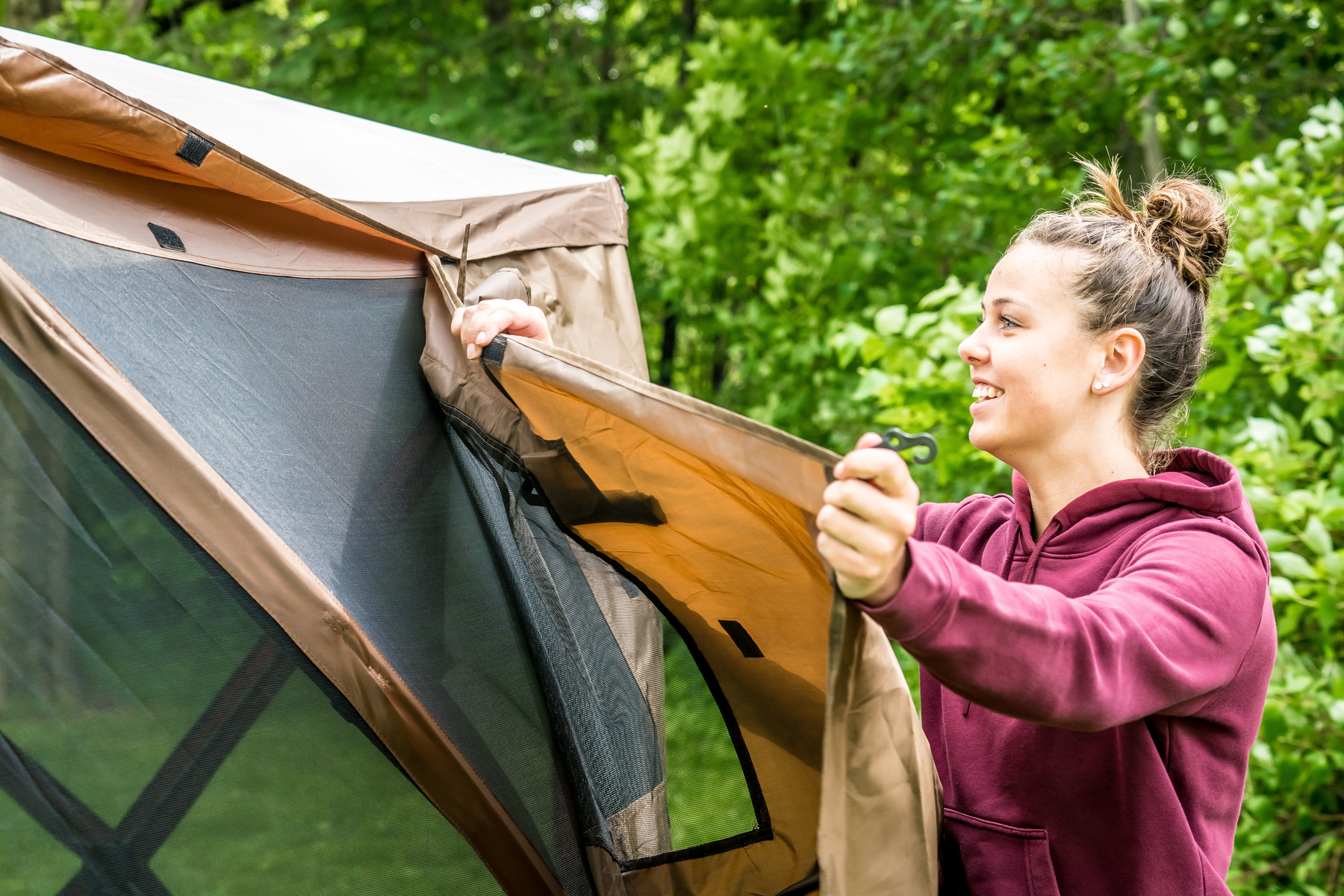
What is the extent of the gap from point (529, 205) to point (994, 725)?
1.52 metres

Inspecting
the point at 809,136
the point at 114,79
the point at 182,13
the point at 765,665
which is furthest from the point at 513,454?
the point at 182,13

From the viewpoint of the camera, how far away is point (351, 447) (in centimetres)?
166

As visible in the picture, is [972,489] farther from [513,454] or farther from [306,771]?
[306,771]

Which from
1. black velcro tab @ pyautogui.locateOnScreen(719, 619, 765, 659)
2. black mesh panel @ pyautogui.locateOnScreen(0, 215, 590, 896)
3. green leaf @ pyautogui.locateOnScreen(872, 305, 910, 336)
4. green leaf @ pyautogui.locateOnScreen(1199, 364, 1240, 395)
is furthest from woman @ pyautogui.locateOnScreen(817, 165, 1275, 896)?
green leaf @ pyautogui.locateOnScreen(872, 305, 910, 336)

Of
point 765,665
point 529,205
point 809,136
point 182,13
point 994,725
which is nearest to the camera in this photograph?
point 994,725

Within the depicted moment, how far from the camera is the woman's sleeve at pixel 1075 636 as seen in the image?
973 millimetres

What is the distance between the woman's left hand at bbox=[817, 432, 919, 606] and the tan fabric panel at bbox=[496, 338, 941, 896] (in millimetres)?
67

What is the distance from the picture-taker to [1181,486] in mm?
1308

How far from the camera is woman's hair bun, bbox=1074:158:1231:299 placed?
1.54 metres

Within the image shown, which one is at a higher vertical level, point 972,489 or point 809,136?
point 809,136

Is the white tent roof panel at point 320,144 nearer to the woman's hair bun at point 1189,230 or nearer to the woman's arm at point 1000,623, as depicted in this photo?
the woman's arm at point 1000,623

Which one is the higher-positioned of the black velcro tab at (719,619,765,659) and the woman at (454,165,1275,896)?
the woman at (454,165,1275,896)

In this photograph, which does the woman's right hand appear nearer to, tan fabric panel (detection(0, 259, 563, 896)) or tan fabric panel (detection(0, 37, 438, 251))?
tan fabric panel (detection(0, 37, 438, 251))

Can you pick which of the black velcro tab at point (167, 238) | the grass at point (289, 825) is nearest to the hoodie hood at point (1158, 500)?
the grass at point (289, 825)
